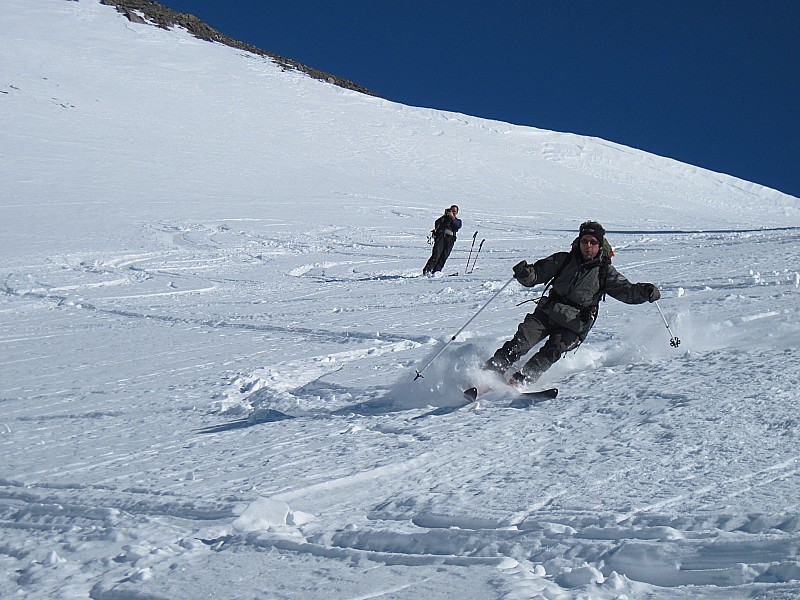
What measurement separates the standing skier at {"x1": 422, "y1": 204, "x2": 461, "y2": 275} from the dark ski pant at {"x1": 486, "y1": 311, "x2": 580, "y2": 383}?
7823mm

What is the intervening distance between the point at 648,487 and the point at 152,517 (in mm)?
2248

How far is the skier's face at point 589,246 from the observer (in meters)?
5.04

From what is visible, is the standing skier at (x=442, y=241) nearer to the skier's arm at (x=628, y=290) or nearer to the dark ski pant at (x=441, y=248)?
the dark ski pant at (x=441, y=248)

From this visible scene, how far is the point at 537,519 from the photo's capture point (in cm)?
301

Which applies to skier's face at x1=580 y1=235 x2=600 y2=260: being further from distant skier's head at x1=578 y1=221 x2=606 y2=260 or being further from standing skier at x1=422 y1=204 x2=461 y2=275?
standing skier at x1=422 y1=204 x2=461 y2=275

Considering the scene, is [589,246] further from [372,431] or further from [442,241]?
[442,241]

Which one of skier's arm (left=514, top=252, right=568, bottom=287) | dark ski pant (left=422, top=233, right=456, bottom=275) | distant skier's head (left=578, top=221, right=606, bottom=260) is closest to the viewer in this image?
distant skier's head (left=578, top=221, right=606, bottom=260)

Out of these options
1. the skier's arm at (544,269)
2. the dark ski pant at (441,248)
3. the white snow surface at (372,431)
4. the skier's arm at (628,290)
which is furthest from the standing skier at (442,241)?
the skier's arm at (628,290)

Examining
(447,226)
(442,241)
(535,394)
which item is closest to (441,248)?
(442,241)

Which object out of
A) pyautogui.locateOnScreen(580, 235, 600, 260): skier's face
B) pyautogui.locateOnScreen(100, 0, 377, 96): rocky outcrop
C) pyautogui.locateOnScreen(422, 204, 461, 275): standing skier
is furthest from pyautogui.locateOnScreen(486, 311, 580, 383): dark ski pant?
pyautogui.locateOnScreen(100, 0, 377, 96): rocky outcrop

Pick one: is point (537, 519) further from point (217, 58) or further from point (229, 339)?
point (217, 58)

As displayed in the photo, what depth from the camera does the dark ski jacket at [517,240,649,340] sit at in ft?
16.8

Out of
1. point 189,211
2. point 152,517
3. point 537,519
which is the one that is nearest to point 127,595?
point 152,517

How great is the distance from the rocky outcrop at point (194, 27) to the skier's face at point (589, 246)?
60.5 meters
